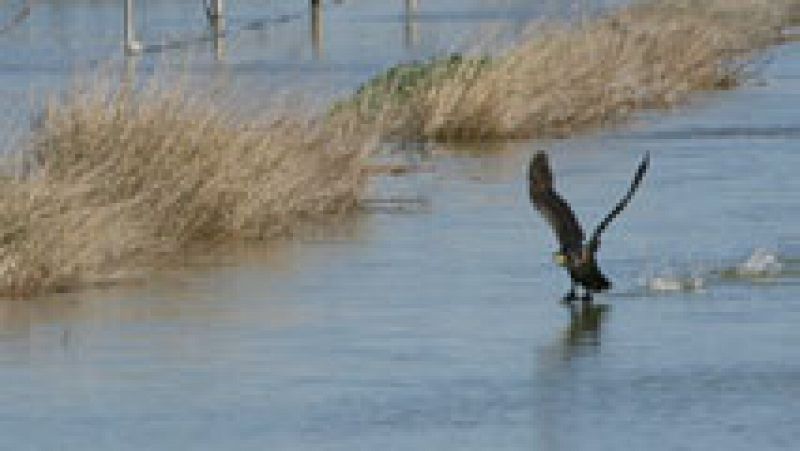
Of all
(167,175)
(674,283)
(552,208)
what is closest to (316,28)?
(167,175)

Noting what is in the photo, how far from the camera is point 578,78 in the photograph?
96.2 ft

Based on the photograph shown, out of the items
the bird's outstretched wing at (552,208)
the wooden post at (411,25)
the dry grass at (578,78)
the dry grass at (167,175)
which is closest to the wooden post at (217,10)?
the wooden post at (411,25)

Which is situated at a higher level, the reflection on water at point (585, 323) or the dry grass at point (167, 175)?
the dry grass at point (167, 175)

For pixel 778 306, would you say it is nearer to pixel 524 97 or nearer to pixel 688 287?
pixel 688 287

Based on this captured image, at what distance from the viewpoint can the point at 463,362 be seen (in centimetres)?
1409

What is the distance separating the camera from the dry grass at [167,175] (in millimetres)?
17703

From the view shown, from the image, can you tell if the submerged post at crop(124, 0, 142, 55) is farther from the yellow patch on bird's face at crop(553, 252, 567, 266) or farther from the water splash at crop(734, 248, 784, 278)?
the yellow patch on bird's face at crop(553, 252, 567, 266)

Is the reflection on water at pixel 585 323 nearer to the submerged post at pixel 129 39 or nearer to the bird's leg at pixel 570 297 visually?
the bird's leg at pixel 570 297

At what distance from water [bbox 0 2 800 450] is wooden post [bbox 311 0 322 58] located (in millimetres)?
16729

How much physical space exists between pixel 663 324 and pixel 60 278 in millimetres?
3544

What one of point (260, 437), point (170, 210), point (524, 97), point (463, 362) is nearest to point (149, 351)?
point (463, 362)

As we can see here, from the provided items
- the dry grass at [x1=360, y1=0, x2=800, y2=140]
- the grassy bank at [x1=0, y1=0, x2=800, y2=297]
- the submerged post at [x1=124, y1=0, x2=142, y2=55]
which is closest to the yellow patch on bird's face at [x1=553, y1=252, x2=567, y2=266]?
the grassy bank at [x1=0, y1=0, x2=800, y2=297]

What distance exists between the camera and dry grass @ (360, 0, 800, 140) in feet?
90.7

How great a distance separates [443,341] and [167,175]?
5230 millimetres
